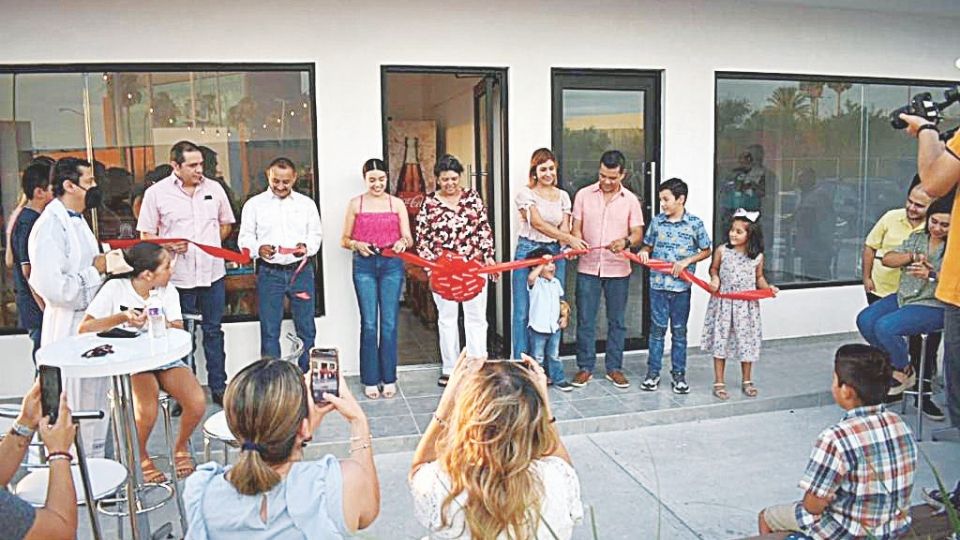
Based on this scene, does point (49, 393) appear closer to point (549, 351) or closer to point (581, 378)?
point (549, 351)

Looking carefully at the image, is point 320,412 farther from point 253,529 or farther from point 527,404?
point 527,404

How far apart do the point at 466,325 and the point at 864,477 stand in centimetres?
331

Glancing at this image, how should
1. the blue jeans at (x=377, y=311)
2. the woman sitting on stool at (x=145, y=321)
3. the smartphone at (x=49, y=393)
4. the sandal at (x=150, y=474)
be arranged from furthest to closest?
the blue jeans at (x=377, y=311)
the sandal at (x=150, y=474)
the woman sitting on stool at (x=145, y=321)
the smartphone at (x=49, y=393)

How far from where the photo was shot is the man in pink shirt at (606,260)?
17.5 ft

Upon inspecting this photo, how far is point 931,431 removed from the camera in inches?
185

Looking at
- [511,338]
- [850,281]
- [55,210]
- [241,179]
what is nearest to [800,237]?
[850,281]

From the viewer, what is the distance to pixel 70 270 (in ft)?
12.6

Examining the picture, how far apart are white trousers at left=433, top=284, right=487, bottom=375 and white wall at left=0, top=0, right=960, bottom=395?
73cm

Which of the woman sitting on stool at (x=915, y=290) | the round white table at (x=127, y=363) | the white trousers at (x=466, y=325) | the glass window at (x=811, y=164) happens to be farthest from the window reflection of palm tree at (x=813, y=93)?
the round white table at (x=127, y=363)

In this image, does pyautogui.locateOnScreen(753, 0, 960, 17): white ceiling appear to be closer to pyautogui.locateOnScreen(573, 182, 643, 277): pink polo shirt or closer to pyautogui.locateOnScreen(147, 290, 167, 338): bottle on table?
pyautogui.locateOnScreen(573, 182, 643, 277): pink polo shirt

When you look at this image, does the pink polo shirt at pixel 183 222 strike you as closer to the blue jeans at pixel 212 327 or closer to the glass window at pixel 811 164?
the blue jeans at pixel 212 327

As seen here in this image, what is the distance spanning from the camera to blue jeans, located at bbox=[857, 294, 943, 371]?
4.56 metres

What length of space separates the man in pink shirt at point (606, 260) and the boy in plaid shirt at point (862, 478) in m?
2.93

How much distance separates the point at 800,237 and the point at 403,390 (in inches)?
153
